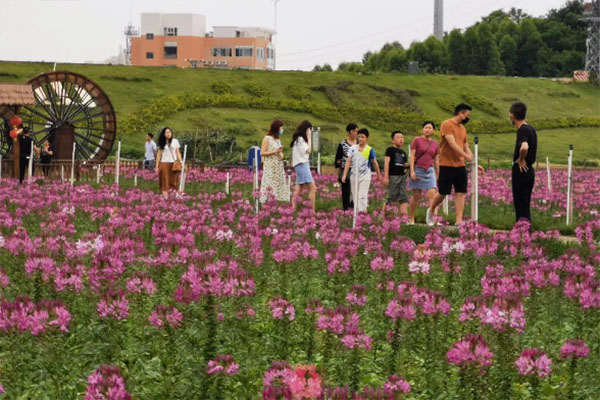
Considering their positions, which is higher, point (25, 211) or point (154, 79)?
point (154, 79)

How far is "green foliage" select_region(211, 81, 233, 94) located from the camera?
6694cm

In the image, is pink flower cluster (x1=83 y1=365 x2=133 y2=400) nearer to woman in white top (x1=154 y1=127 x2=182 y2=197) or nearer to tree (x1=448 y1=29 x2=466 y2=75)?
woman in white top (x1=154 y1=127 x2=182 y2=197)

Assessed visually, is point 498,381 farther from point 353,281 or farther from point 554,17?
point 554,17

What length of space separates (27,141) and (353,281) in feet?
47.9

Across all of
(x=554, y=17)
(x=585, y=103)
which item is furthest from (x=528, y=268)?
(x=554, y=17)

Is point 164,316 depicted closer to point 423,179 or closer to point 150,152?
point 423,179

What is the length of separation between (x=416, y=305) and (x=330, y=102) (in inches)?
2412

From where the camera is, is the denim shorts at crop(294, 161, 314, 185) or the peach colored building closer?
the denim shorts at crop(294, 161, 314, 185)

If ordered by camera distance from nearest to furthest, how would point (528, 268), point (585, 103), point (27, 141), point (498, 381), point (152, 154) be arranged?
1. point (498, 381)
2. point (528, 268)
3. point (27, 141)
4. point (152, 154)
5. point (585, 103)

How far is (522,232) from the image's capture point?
10.6 m

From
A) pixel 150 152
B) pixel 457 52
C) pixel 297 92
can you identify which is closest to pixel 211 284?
pixel 150 152

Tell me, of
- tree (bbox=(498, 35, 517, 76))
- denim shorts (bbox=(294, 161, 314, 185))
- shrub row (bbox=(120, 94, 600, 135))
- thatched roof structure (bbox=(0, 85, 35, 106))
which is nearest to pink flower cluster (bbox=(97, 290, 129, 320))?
denim shorts (bbox=(294, 161, 314, 185))

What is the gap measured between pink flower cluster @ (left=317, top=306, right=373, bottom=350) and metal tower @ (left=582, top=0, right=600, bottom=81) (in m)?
87.1

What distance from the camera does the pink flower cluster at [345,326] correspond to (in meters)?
5.87
